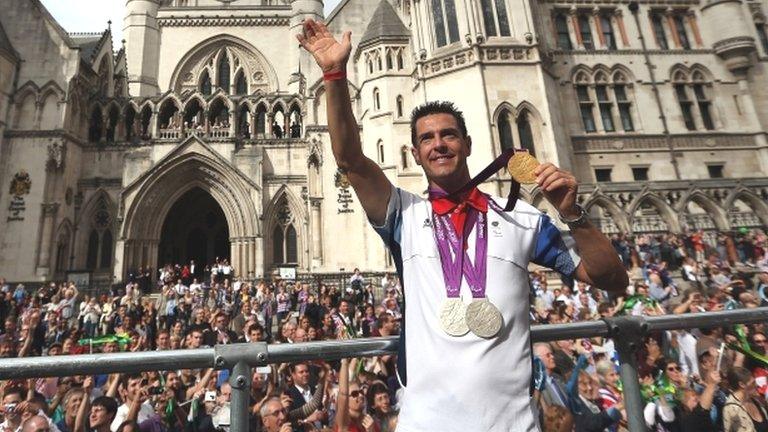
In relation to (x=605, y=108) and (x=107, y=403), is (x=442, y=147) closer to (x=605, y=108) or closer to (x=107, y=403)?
(x=107, y=403)

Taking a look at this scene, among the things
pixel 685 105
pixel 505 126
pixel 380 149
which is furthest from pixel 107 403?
pixel 685 105

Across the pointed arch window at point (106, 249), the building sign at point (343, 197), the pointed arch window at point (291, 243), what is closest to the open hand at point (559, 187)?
the building sign at point (343, 197)

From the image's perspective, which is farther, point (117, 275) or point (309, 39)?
point (117, 275)

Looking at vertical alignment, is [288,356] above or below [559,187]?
below

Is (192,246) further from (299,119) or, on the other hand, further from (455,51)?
(455,51)

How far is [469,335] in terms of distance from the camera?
1410 millimetres

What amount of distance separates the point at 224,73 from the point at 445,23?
16988 mm

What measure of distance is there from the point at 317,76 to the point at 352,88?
214 cm

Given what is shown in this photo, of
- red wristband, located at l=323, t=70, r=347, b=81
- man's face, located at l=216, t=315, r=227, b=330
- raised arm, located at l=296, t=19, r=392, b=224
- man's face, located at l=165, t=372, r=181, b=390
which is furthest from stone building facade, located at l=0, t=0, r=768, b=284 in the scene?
red wristband, located at l=323, t=70, r=347, b=81

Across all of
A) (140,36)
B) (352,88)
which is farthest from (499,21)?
(140,36)

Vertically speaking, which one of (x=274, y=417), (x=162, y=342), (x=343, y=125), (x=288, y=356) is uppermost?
(x=343, y=125)

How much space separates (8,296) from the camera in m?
13.2

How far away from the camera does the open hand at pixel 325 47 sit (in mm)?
A: 1559

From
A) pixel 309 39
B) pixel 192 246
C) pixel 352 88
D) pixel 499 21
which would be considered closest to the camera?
pixel 309 39
